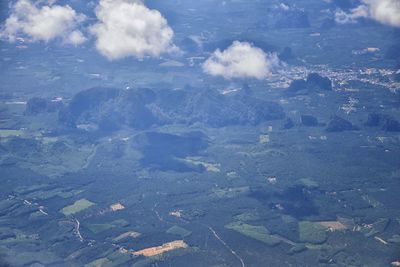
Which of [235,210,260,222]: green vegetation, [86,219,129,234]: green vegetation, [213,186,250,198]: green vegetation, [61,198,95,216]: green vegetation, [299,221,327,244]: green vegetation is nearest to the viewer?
[299,221,327,244]: green vegetation

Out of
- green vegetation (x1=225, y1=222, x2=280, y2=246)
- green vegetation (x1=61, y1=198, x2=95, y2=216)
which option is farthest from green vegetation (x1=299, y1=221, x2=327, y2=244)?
green vegetation (x1=61, y1=198, x2=95, y2=216)

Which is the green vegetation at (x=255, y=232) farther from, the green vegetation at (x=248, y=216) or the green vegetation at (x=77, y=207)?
the green vegetation at (x=77, y=207)

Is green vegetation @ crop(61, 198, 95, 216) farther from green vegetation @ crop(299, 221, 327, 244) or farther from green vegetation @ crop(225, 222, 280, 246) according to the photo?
green vegetation @ crop(299, 221, 327, 244)

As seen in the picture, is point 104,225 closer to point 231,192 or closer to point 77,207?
point 77,207

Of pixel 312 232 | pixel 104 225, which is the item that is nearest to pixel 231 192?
pixel 312 232

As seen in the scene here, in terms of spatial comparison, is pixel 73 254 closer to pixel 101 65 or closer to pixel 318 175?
pixel 318 175

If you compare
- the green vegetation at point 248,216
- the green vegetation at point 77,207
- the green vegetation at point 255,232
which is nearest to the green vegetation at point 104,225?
the green vegetation at point 77,207

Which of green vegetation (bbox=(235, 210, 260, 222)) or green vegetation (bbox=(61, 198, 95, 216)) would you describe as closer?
green vegetation (bbox=(235, 210, 260, 222))
